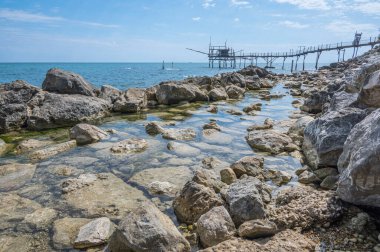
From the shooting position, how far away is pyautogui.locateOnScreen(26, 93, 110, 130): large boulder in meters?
10.7

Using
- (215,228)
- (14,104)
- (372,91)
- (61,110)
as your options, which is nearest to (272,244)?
(215,228)

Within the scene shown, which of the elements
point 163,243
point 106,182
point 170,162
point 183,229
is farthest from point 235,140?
point 163,243

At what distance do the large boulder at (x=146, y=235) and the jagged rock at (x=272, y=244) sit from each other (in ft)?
1.32

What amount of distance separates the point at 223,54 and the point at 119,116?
236 feet

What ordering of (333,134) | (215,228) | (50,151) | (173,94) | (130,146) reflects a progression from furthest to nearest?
(173,94)
(130,146)
(50,151)
(333,134)
(215,228)

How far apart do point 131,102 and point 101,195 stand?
886cm

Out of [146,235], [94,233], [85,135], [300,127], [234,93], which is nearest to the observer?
[146,235]

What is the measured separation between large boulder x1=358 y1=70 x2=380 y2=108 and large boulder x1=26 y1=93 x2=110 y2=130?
32.5ft

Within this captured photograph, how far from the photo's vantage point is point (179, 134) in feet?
29.6

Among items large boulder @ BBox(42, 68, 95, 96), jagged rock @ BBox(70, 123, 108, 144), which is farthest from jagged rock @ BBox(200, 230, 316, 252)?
large boulder @ BBox(42, 68, 95, 96)

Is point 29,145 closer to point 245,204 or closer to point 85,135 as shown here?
point 85,135

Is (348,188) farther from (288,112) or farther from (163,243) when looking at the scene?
(288,112)

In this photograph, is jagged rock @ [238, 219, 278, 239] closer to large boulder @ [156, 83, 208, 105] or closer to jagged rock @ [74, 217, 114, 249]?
jagged rock @ [74, 217, 114, 249]

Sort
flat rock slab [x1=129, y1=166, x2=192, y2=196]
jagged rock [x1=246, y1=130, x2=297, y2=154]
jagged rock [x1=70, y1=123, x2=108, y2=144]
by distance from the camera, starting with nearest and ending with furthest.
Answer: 1. flat rock slab [x1=129, y1=166, x2=192, y2=196]
2. jagged rock [x1=246, y1=130, x2=297, y2=154]
3. jagged rock [x1=70, y1=123, x2=108, y2=144]
